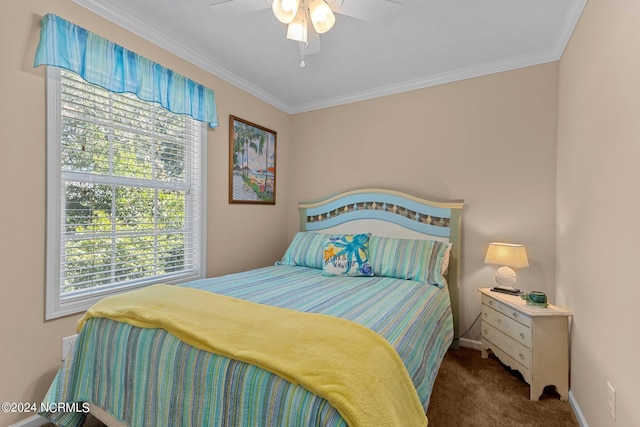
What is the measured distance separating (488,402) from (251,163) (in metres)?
2.85

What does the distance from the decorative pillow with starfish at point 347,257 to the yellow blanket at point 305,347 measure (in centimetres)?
114

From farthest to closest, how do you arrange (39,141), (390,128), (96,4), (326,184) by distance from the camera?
1. (326,184)
2. (390,128)
3. (96,4)
4. (39,141)

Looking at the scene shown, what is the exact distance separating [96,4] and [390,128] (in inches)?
100

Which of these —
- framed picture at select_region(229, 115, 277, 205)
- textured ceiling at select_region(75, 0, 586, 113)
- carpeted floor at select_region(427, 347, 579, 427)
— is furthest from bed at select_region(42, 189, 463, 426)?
textured ceiling at select_region(75, 0, 586, 113)

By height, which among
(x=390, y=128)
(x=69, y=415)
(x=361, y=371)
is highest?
(x=390, y=128)

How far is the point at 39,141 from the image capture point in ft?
5.34

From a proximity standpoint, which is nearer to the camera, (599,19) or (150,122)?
(599,19)

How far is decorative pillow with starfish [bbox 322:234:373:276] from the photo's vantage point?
2.50 meters

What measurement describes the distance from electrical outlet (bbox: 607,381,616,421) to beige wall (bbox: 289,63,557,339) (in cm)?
121

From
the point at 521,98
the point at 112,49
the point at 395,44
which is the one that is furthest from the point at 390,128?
the point at 112,49

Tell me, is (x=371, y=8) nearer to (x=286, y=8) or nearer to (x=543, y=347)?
(x=286, y=8)

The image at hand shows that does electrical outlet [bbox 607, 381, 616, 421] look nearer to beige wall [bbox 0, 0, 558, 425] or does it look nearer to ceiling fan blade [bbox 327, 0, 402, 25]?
beige wall [bbox 0, 0, 558, 425]

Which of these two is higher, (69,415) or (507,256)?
(507,256)

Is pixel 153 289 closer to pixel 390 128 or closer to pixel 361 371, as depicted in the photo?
pixel 361 371
